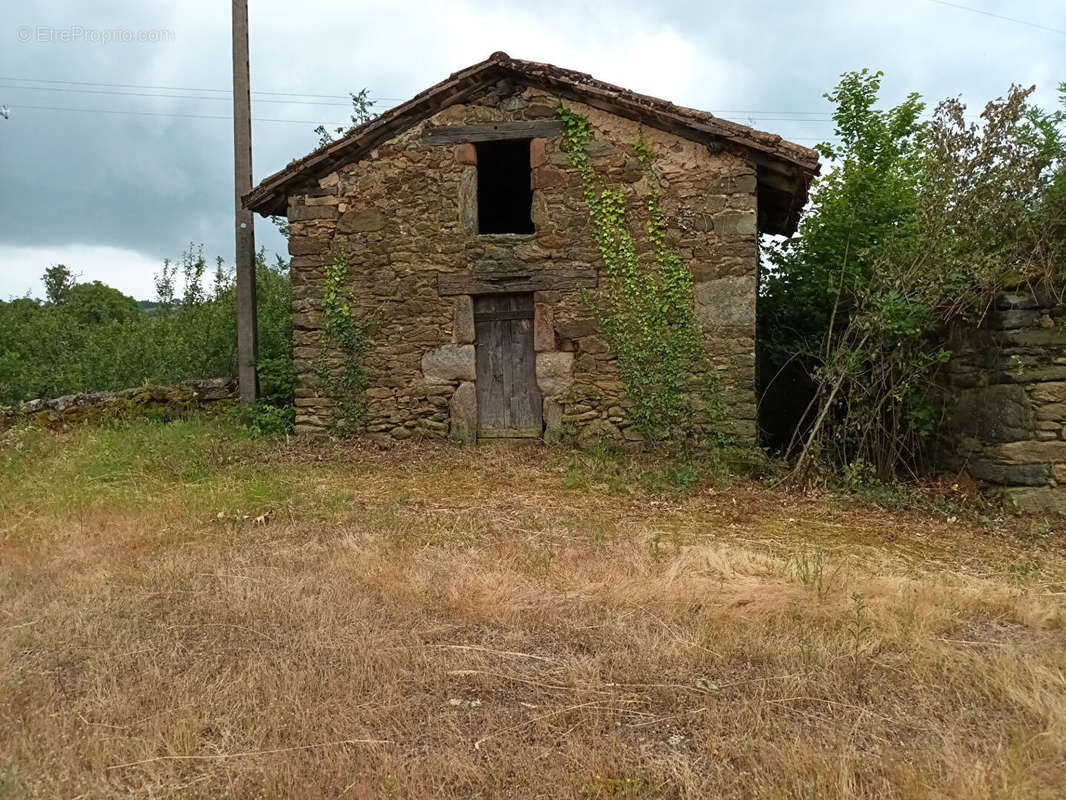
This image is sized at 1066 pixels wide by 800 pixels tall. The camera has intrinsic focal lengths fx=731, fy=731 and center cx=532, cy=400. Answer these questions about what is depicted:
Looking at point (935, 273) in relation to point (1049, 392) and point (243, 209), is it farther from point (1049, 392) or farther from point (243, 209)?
point (243, 209)

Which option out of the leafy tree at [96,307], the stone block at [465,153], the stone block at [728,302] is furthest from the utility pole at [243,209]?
the leafy tree at [96,307]

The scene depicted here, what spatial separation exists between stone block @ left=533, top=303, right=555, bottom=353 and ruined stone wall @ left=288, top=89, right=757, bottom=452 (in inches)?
0.5

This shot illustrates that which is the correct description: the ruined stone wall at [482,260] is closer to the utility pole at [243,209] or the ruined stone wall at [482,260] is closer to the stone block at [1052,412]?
the utility pole at [243,209]

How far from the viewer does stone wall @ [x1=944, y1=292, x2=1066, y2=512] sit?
19.8ft

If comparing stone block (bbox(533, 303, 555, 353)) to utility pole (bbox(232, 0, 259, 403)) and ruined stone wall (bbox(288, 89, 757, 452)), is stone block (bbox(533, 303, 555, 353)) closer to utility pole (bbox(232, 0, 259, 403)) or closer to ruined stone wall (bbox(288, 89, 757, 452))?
ruined stone wall (bbox(288, 89, 757, 452))

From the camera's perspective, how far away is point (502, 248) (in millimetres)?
8297

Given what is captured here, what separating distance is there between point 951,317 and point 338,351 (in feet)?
21.2

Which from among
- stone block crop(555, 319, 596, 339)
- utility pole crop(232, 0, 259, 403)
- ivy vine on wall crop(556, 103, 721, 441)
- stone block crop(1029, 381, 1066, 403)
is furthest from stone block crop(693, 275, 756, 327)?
utility pole crop(232, 0, 259, 403)

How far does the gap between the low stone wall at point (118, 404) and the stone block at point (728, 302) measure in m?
6.42

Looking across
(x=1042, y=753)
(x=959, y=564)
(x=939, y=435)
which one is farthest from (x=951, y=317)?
(x=1042, y=753)

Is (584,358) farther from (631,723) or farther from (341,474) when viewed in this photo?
(631,723)

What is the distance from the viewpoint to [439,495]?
258 inches

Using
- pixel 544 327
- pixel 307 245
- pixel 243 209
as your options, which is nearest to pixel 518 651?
pixel 544 327

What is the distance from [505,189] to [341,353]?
13.2 feet
